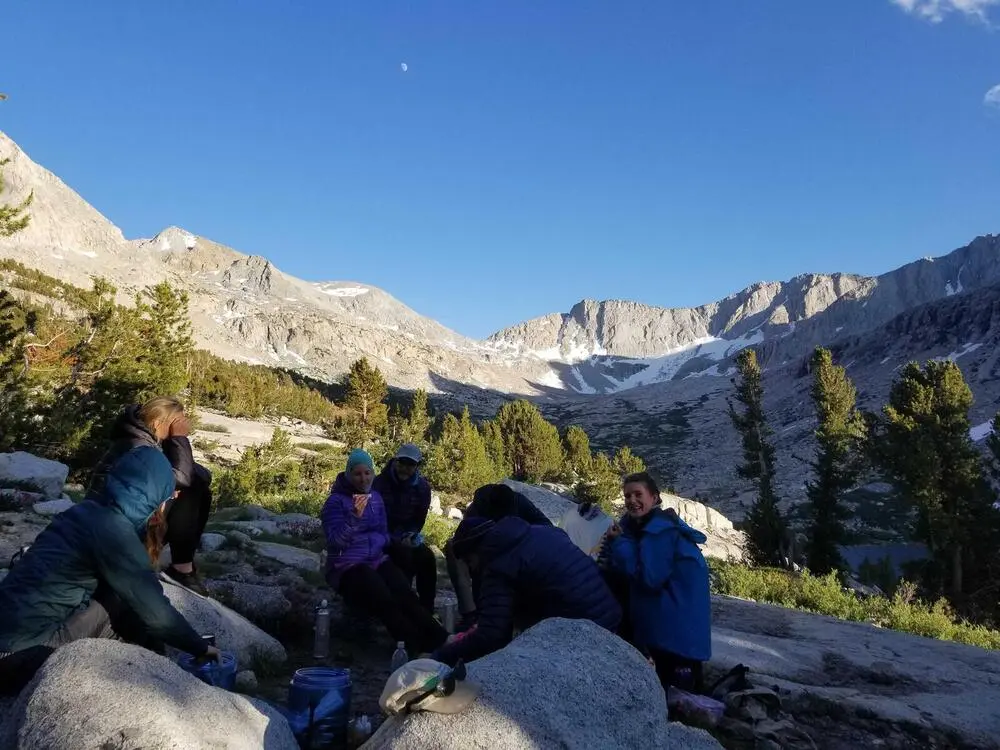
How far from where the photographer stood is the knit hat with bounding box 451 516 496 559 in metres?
4.11

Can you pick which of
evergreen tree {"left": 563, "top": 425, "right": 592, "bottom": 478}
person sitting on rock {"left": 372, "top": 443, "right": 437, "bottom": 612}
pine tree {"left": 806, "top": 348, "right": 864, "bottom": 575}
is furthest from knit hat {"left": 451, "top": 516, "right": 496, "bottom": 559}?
evergreen tree {"left": 563, "top": 425, "right": 592, "bottom": 478}

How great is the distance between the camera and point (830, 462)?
32.6 meters

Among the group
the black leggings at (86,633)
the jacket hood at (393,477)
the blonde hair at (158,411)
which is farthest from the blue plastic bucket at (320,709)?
the jacket hood at (393,477)

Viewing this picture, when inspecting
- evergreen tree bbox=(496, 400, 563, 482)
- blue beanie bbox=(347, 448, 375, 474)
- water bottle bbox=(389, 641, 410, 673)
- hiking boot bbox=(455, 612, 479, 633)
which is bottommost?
water bottle bbox=(389, 641, 410, 673)

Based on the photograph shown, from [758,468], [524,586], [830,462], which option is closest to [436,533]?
[524,586]

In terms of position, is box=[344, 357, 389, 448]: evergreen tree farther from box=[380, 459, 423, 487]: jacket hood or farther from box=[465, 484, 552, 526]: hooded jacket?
box=[465, 484, 552, 526]: hooded jacket

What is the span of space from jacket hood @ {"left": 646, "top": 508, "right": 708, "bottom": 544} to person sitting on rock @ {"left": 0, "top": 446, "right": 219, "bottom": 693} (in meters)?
2.92

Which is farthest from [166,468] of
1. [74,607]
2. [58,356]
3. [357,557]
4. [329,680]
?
[58,356]

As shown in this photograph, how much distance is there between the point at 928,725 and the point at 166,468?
6019 millimetres

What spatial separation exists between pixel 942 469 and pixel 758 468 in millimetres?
10448

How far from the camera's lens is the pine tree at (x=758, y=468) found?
30.6m

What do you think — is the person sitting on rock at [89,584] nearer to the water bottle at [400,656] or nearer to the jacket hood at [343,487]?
the water bottle at [400,656]

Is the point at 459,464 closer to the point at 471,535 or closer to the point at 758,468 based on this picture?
the point at 758,468

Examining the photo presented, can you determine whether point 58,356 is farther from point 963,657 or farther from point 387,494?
point 963,657
